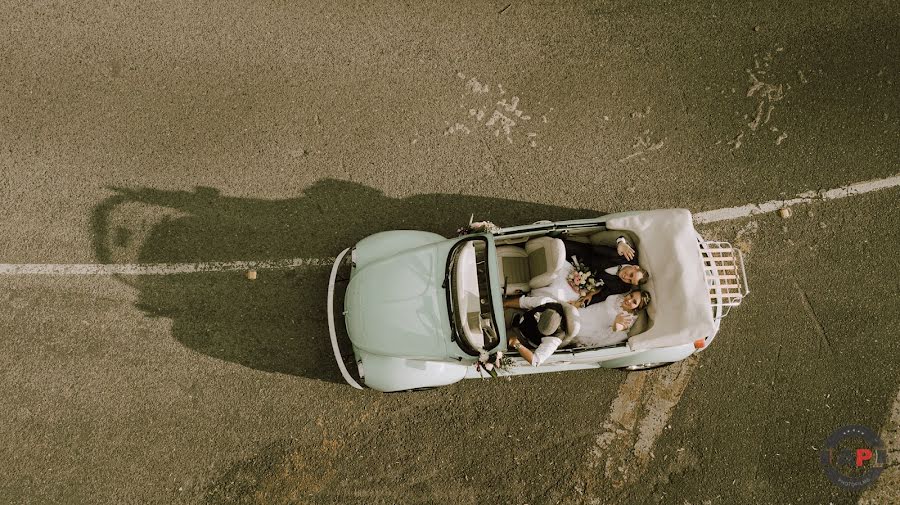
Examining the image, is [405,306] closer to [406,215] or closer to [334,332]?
[334,332]

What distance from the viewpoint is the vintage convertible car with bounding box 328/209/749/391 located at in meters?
4.84

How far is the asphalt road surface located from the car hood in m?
1.13

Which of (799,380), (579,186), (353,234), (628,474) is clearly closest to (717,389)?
(799,380)

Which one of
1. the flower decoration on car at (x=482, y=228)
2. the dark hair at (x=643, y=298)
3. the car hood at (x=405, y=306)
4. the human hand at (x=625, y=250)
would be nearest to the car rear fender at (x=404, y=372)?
the car hood at (x=405, y=306)

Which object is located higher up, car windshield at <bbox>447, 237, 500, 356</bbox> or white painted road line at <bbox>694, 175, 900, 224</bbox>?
white painted road line at <bbox>694, 175, 900, 224</bbox>

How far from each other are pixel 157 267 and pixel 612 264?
195 inches

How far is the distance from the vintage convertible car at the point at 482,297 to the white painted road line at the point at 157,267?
3.11ft

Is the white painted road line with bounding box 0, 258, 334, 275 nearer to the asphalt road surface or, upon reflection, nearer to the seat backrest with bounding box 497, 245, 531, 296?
the asphalt road surface

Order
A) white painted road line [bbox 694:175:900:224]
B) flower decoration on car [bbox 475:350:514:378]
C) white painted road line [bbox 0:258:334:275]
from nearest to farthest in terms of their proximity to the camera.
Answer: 1. flower decoration on car [bbox 475:350:514:378]
2. white painted road line [bbox 0:258:334:275]
3. white painted road line [bbox 694:175:900:224]

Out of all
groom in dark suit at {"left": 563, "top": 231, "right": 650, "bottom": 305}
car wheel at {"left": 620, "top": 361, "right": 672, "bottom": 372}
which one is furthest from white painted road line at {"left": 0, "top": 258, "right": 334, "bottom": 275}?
car wheel at {"left": 620, "top": 361, "right": 672, "bottom": 372}

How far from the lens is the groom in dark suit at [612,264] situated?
5070 mm

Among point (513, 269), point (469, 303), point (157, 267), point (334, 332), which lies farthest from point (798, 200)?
point (157, 267)

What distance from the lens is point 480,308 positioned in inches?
195

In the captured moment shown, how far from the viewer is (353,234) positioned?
6133mm
